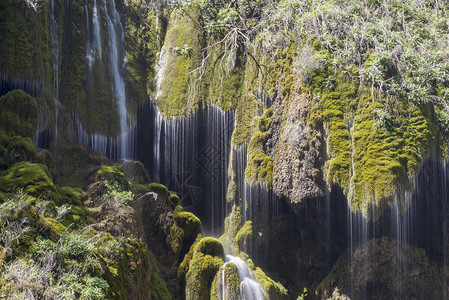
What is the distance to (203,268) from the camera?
11.4 m

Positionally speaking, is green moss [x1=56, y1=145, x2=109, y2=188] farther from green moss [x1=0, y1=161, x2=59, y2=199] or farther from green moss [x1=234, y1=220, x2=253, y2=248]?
green moss [x1=234, y1=220, x2=253, y2=248]

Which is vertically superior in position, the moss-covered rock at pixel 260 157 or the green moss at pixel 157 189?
the moss-covered rock at pixel 260 157

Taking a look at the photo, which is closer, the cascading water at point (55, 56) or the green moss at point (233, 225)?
the cascading water at point (55, 56)

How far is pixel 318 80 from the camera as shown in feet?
44.7

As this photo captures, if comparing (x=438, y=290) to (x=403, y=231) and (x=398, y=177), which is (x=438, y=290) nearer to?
(x=403, y=231)

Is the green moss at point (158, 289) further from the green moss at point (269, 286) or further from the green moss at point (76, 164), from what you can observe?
the green moss at point (76, 164)

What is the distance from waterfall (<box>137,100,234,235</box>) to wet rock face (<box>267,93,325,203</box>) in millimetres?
1788

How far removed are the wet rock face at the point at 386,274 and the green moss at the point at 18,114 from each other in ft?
30.2

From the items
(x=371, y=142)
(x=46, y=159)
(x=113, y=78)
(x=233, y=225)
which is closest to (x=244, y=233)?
(x=233, y=225)

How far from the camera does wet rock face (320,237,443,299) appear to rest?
42.3 ft

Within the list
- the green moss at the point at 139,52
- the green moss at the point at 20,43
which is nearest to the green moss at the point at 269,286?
the green moss at the point at 139,52

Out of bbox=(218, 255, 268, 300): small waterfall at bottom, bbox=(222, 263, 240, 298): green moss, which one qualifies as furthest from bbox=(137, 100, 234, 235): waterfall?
bbox=(222, 263, 240, 298): green moss

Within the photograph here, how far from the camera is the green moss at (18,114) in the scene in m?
10.2

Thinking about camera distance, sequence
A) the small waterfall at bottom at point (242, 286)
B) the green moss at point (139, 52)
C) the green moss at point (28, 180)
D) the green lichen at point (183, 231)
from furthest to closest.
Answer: the green moss at point (139, 52) < the green lichen at point (183, 231) < the small waterfall at bottom at point (242, 286) < the green moss at point (28, 180)
